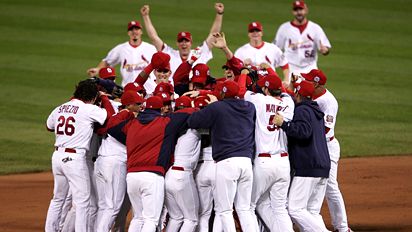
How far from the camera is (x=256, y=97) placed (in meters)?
9.77

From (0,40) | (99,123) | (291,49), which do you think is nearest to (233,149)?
(99,123)

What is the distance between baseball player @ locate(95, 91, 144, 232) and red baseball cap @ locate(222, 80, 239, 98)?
3.02 ft

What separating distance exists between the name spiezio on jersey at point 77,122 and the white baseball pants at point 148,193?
32.8 inches

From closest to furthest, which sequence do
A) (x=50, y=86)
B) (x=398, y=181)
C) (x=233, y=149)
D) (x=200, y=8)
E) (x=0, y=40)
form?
(x=233, y=149) < (x=398, y=181) < (x=50, y=86) < (x=0, y=40) < (x=200, y=8)

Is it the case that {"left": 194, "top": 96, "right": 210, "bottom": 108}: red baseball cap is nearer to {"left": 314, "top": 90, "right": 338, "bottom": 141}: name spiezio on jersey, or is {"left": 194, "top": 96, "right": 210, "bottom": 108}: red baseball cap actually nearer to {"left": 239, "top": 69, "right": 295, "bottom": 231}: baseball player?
{"left": 239, "top": 69, "right": 295, "bottom": 231}: baseball player

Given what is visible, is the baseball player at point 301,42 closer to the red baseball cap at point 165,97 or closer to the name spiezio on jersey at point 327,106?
the name spiezio on jersey at point 327,106

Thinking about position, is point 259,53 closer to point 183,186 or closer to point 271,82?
point 271,82

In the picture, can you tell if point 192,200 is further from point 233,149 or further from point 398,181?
point 398,181

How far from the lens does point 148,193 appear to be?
936 centimetres

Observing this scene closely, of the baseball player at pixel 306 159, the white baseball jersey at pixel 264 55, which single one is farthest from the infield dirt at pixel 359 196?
the white baseball jersey at pixel 264 55

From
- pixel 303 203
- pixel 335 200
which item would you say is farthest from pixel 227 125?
pixel 335 200

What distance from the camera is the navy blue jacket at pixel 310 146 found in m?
9.72

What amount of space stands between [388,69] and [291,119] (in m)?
9.90

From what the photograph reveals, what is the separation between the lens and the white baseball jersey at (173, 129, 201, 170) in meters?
9.54
